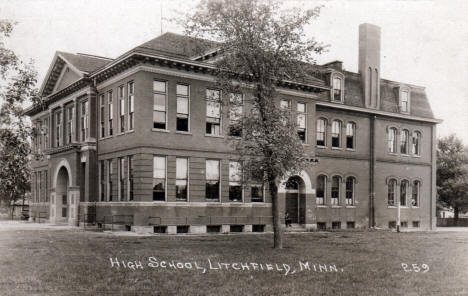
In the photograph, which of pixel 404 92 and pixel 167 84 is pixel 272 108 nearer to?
pixel 167 84

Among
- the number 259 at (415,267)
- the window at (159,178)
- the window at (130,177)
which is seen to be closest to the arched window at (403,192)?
the window at (159,178)

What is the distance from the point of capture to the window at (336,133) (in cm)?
3391

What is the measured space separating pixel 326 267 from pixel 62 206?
24.4m

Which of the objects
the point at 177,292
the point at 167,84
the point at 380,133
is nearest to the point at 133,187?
the point at 167,84

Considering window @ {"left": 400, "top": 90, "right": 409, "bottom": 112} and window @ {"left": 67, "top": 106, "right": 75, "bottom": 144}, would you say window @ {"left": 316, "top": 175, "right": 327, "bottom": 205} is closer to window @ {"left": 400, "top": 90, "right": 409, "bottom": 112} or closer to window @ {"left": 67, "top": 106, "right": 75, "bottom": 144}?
window @ {"left": 400, "top": 90, "right": 409, "bottom": 112}

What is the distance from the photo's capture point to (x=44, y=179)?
3847 cm

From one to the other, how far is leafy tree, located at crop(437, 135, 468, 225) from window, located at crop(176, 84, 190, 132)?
31586 millimetres

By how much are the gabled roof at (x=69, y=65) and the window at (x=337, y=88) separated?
1471 centimetres

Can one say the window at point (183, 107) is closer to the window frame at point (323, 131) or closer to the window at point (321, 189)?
the window frame at point (323, 131)

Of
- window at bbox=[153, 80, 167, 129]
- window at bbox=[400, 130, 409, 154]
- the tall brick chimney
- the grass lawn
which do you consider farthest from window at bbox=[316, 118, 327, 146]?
the grass lawn

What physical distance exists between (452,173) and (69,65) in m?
36.8

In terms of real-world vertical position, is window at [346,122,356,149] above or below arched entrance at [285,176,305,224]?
above

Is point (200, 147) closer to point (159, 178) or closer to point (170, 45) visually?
point (159, 178)

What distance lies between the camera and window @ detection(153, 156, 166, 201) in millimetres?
25375
